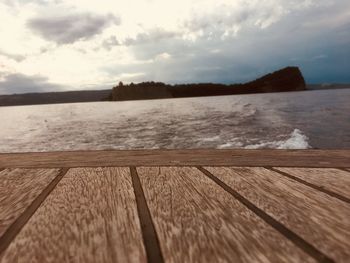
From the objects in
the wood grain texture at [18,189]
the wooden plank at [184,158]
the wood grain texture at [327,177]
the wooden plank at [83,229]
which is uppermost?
the wooden plank at [83,229]

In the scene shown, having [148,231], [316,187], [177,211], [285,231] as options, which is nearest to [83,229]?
[148,231]

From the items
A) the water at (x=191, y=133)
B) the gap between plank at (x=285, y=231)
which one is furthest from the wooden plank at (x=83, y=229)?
the water at (x=191, y=133)

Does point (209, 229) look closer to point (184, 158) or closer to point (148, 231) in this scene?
point (148, 231)

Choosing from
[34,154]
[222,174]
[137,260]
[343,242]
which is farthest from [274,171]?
[34,154]

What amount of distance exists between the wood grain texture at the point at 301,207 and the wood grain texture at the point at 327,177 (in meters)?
0.13

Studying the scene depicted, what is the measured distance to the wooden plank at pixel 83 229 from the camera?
1.06 m

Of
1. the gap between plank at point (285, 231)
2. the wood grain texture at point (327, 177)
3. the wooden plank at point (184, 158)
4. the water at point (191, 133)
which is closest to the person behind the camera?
the gap between plank at point (285, 231)

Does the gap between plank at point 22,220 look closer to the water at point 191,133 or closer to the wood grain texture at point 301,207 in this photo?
the wood grain texture at point 301,207

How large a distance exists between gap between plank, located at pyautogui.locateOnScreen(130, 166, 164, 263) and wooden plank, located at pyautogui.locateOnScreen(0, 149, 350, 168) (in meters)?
0.93

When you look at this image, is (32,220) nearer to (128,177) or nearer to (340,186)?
(128,177)

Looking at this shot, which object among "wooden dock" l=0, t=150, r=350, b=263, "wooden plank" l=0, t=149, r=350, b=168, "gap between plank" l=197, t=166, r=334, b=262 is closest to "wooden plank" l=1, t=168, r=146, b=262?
"wooden dock" l=0, t=150, r=350, b=263

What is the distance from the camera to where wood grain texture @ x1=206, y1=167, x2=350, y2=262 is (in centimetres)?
114

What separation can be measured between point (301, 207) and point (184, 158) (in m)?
1.44

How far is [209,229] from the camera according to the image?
125 cm
